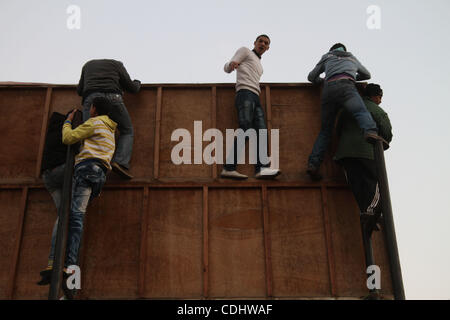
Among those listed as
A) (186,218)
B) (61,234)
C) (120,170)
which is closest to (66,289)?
(61,234)

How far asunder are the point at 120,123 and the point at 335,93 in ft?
10.7

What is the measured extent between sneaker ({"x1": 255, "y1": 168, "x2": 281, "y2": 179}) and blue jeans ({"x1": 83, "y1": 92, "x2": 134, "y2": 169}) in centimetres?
199

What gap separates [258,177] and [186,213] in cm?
122

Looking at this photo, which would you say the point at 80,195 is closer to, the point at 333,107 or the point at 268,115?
the point at 268,115

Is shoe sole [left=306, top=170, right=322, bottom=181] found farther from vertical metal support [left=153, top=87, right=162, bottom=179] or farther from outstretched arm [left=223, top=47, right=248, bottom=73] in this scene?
vertical metal support [left=153, top=87, right=162, bottom=179]

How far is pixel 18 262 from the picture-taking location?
7.35 meters

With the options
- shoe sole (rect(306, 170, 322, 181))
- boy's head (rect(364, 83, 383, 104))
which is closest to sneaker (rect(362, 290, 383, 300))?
shoe sole (rect(306, 170, 322, 181))

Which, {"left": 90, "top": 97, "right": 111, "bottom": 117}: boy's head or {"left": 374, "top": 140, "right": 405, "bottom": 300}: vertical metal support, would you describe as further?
{"left": 90, "top": 97, "right": 111, "bottom": 117}: boy's head

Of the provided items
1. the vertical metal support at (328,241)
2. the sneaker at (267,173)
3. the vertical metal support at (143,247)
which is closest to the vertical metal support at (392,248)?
the vertical metal support at (328,241)

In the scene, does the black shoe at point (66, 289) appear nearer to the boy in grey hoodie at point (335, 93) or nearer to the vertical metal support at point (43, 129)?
the vertical metal support at point (43, 129)

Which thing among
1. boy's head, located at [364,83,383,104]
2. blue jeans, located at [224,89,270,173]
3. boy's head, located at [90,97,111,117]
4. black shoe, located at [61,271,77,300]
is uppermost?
boy's head, located at [364,83,383,104]

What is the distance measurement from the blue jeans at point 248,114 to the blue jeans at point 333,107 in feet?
2.71

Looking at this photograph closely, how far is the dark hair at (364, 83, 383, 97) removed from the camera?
26.7ft

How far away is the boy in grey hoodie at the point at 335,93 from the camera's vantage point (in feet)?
25.0
